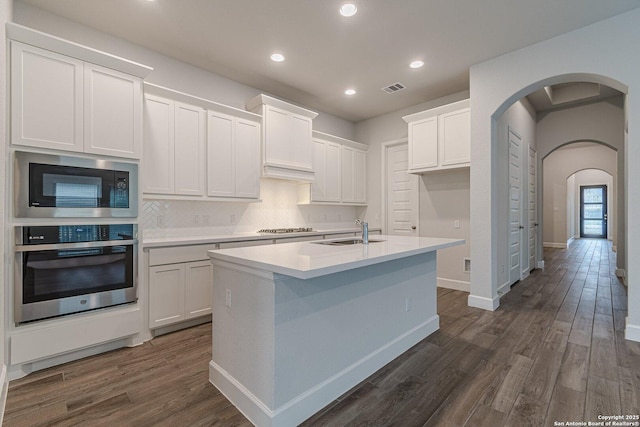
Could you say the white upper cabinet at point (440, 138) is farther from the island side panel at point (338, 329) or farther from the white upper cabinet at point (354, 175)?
the island side panel at point (338, 329)

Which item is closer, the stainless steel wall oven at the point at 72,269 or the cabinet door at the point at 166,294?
the stainless steel wall oven at the point at 72,269

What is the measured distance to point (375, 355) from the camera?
2299 millimetres

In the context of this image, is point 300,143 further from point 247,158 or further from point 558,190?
point 558,190

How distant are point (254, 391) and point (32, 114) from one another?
256 cm

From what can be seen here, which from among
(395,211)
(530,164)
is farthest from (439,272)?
(530,164)

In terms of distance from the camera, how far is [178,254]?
3049 millimetres

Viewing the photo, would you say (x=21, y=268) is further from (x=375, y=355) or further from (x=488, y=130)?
(x=488, y=130)

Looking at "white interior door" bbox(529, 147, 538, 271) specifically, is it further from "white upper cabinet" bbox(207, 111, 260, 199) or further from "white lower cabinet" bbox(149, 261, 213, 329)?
"white lower cabinet" bbox(149, 261, 213, 329)

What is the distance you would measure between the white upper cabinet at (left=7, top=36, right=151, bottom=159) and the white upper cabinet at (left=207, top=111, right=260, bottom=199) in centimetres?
93

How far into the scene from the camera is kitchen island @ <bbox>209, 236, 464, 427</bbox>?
1672mm

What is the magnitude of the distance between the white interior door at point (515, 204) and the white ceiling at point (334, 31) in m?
1.51

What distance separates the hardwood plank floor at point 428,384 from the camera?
1.79 meters

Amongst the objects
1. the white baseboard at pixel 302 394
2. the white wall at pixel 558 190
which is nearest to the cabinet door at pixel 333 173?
the white baseboard at pixel 302 394

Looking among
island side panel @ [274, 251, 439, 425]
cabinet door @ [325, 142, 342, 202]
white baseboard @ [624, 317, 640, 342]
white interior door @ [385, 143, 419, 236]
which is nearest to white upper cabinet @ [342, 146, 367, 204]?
cabinet door @ [325, 142, 342, 202]
